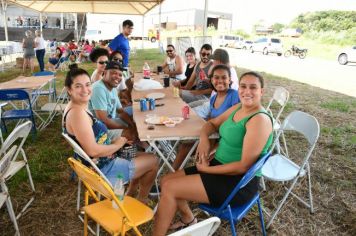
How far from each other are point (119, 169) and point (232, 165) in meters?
0.92

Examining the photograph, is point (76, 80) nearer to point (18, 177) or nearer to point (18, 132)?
point (18, 132)

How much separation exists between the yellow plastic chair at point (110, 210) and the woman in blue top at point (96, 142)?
1.07 feet

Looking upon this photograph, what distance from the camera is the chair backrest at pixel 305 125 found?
8.50ft

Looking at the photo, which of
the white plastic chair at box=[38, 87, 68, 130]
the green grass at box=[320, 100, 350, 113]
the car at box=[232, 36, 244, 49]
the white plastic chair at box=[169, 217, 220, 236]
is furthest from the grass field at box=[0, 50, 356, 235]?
the car at box=[232, 36, 244, 49]

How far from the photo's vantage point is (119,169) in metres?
2.40

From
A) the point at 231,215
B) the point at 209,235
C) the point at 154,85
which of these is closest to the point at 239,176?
the point at 231,215

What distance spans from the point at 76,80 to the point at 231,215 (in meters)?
1.61

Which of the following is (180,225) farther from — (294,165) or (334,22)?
(334,22)

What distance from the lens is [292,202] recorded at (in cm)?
310

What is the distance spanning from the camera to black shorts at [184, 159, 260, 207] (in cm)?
206

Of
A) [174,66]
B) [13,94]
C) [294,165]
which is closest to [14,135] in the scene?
[13,94]

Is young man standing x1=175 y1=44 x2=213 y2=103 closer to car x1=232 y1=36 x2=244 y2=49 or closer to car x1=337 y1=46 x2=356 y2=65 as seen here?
car x1=337 y1=46 x2=356 y2=65

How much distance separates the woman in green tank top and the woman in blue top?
1.32ft

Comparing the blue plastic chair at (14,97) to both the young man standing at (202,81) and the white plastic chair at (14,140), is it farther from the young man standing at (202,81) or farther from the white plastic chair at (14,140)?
the young man standing at (202,81)
